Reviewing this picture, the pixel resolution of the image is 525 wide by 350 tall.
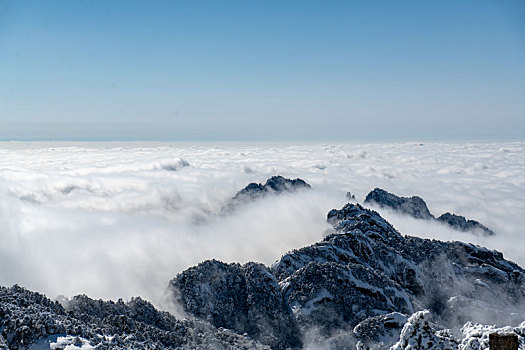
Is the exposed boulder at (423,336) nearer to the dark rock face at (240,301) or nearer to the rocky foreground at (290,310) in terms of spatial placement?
the rocky foreground at (290,310)

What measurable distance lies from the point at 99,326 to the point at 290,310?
233 feet

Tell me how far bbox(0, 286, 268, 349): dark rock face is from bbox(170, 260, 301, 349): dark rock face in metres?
23.4

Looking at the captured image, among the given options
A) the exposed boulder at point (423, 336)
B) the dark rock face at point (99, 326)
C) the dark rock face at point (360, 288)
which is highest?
the exposed boulder at point (423, 336)

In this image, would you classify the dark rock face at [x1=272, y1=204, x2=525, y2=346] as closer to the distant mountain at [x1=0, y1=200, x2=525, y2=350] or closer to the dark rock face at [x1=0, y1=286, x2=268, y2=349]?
the distant mountain at [x1=0, y1=200, x2=525, y2=350]

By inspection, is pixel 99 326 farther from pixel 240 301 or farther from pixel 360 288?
pixel 360 288

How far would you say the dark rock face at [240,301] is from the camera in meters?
134

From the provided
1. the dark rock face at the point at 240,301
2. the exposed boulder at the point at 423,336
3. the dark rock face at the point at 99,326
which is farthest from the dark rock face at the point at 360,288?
the exposed boulder at the point at 423,336

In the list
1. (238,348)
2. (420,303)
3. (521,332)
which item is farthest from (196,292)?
(521,332)

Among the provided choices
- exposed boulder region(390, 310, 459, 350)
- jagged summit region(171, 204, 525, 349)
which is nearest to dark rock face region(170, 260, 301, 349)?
jagged summit region(171, 204, 525, 349)

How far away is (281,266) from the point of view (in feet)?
551

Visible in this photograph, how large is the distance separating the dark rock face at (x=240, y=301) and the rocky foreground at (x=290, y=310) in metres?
0.35

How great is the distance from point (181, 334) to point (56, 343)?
40.4 metres

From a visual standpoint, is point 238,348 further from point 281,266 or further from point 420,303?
point 420,303

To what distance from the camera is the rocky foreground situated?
220 feet
